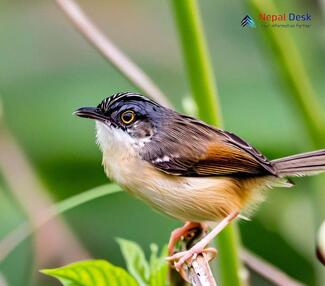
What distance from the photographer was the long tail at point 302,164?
316cm

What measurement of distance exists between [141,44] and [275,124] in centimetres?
163

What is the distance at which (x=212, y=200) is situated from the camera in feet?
10.6

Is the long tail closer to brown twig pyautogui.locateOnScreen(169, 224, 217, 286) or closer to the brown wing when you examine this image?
the brown wing

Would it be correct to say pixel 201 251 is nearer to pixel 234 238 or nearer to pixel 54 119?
pixel 234 238

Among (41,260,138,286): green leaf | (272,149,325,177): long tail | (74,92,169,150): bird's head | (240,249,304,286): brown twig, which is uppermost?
(74,92,169,150): bird's head

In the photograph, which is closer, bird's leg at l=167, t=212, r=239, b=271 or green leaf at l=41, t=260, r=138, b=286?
green leaf at l=41, t=260, r=138, b=286

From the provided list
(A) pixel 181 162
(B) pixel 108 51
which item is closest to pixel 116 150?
(A) pixel 181 162

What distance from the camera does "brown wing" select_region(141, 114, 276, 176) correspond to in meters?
3.24

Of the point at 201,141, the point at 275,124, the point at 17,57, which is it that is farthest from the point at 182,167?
the point at 17,57

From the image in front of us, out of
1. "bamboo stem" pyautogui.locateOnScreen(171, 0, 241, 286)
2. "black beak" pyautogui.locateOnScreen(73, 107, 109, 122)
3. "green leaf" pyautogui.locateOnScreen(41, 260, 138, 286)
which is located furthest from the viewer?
"black beak" pyautogui.locateOnScreen(73, 107, 109, 122)

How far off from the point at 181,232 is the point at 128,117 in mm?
436

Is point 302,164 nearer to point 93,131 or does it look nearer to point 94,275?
point 94,275

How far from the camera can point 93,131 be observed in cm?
464

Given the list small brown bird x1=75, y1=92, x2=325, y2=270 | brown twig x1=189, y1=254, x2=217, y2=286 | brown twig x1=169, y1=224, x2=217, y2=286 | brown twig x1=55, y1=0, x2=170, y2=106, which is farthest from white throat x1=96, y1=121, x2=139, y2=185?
brown twig x1=189, y1=254, x2=217, y2=286
